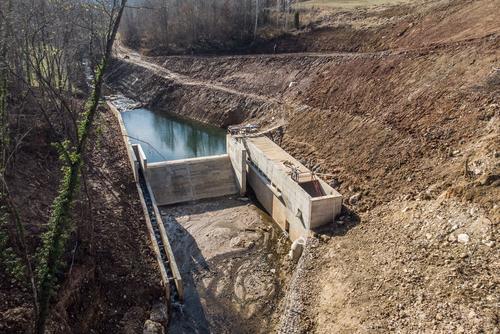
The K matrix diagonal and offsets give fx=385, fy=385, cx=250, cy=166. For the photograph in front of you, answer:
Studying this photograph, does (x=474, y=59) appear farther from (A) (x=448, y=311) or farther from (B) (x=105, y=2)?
(B) (x=105, y=2)

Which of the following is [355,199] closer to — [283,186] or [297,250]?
[297,250]

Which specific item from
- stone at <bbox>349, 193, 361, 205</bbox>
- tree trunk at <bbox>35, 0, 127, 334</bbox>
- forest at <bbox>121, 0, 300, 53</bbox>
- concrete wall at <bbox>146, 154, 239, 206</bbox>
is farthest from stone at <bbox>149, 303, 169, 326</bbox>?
forest at <bbox>121, 0, 300, 53</bbox>

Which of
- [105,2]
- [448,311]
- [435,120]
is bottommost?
[448,311]

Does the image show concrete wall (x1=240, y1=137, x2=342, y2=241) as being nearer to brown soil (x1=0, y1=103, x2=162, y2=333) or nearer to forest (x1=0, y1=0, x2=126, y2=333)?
brown soil (x1=0, y1=103, x2=162, y2=333)

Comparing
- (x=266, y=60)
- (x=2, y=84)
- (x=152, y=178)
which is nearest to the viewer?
(x=2, y=84)

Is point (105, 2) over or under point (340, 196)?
over

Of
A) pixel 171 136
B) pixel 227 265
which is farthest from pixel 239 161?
pixel 171 136

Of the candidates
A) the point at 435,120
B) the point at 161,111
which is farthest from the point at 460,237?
the point at 161,111
